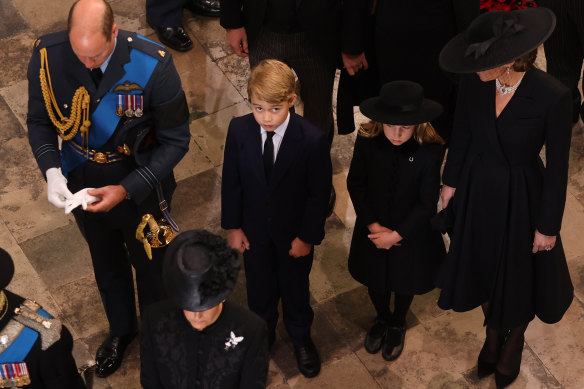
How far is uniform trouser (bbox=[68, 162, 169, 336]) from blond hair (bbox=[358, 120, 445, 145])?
3.62 ft

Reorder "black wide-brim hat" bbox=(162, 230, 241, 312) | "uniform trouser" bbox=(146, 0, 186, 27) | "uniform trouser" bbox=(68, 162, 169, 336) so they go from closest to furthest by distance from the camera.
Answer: "black wide-brim hat" bbox=(162, 230, 241, 312) → "uniform trouser" bbox=(68, 162, 169, 336) → "uniform trouser" bbox=(146, 0, 186, 27)

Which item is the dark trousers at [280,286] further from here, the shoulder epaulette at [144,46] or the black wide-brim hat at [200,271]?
the black wide-brim hat at [200,271]

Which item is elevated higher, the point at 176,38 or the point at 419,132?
the point at 419,132

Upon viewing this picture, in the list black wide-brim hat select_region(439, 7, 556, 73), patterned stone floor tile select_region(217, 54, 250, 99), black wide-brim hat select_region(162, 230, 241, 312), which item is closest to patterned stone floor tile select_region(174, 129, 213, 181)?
patterned stone floor tile select_region(217, 54, 250, 99)

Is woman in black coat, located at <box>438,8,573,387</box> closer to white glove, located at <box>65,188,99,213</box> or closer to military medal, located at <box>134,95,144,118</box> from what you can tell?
military medal, located at <box>134,95,144,118</box>

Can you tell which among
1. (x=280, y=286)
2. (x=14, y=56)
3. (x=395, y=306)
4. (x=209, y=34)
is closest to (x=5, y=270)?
(x=280, y=286)

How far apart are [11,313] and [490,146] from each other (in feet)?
6.90

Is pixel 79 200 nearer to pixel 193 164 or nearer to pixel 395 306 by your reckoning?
pixel 395 306

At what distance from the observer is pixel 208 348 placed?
11.9 ft

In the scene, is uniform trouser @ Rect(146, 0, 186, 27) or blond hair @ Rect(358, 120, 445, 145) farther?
uniform trouser @ Rect(146, 0, 186, 27)

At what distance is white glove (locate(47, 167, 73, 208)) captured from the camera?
424 centimetres

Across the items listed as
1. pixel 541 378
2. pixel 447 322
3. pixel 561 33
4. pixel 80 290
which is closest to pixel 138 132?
pixel 80 290

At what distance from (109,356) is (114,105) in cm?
141

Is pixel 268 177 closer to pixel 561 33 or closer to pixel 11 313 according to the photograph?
pixel 11 313
